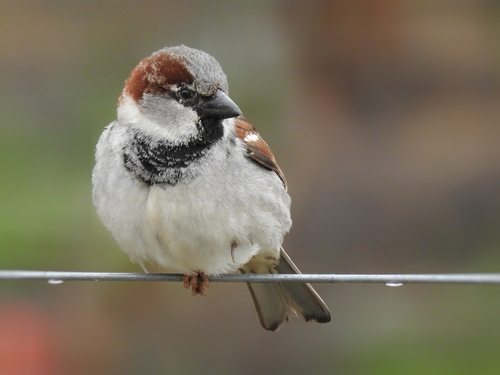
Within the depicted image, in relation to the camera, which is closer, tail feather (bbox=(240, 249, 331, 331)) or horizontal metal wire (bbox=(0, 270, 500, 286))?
horizontal metal wire (bbox=(0, 270, 500, 286))

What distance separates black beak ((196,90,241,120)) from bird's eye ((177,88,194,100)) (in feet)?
0.12

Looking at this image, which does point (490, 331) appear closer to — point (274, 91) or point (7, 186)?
point (274, 91)

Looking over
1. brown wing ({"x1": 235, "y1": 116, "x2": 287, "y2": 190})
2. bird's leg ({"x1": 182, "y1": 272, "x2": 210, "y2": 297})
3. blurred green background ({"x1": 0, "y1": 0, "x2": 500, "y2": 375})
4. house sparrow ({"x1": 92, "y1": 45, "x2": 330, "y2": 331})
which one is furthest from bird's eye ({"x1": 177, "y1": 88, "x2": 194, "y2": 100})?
blurred green background ({"x1": 0, "y1": 0, "x2": 500, "y2": 375})

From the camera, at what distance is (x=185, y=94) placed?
1873mm

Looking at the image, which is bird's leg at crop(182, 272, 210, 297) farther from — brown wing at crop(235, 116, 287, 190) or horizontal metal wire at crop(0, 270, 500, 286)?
brown wing at crop(235, 116, 287, 190)

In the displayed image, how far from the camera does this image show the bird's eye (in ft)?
6.13

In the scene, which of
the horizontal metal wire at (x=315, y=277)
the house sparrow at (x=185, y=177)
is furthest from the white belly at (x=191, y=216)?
the horizontal metal wire at (x=315, y=277)

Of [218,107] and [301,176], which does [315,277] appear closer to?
[218,107]

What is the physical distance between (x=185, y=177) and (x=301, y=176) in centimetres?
201

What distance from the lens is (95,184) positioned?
1.86 m

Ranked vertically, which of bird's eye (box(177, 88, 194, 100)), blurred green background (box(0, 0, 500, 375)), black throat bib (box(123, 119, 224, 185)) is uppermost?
bird's eye (box(177, 88, 194, 100))

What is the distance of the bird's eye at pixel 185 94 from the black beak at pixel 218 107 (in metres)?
0.04

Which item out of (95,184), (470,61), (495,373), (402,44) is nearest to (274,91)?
(402,44)

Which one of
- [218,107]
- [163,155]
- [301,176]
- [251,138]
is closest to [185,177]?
[163,155]
